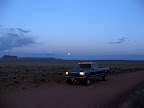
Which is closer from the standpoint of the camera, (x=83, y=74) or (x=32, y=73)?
(x=83, y=74)

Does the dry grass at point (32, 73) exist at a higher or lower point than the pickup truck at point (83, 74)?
lower

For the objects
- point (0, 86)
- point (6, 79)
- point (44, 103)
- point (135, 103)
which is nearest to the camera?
point (135, 103)

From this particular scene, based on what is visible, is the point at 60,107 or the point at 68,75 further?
the point at 68,75

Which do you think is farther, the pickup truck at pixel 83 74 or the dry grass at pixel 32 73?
the dry grass at pixel 32 73

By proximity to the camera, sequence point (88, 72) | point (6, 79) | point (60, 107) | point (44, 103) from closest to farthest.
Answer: point (60, 107) → point (44, 103) → point (88, 72) → point (6, 79)

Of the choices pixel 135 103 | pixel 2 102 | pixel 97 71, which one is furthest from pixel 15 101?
pixel 97 71

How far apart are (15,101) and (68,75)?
18.7 feet

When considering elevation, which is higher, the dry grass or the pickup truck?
the pickup truck

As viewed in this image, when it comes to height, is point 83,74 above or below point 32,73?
above

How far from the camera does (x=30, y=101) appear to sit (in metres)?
7.92

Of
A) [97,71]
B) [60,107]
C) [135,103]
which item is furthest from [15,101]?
[97,71]

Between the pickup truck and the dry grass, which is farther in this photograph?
the dry grass

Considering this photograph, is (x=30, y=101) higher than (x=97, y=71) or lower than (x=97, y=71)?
lower

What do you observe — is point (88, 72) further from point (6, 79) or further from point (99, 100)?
point (6, 79)
